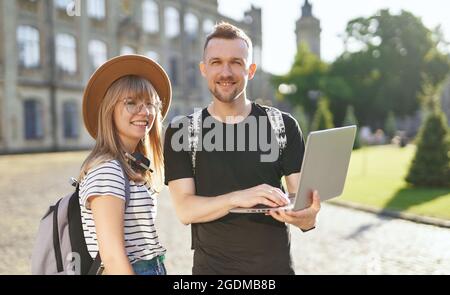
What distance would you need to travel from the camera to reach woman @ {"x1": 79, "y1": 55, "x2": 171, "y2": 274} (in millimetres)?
1872

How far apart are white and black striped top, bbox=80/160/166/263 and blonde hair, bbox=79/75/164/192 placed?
4cm

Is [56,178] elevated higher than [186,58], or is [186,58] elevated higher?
[186,58]

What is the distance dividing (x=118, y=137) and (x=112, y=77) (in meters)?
0.28

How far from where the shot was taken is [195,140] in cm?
234

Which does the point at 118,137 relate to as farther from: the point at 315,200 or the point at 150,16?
the point at 150,16

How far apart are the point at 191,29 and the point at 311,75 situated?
500 inches

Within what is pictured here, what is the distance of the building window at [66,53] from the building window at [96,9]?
7.43 feet

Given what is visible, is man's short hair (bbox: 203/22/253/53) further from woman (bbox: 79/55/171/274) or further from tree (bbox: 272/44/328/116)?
tree (bbox: 272/44/328/116)

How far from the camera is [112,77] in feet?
7.26

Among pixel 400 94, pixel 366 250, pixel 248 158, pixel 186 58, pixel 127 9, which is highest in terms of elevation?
pixel 127 9

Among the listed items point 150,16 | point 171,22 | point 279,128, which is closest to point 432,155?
point 279,128

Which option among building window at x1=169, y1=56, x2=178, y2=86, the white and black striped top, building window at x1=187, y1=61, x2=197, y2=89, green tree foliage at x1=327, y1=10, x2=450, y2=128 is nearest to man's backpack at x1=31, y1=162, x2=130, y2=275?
the white and black striped top
